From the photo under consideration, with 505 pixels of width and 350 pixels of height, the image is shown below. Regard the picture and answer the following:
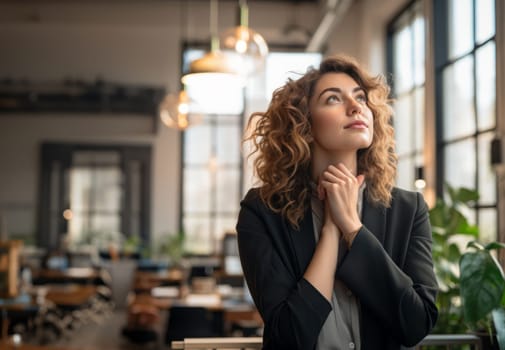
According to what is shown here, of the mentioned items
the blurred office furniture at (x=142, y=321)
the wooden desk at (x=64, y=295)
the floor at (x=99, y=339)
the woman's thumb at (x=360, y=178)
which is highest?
the woman's thumb at (x=360, y=178)

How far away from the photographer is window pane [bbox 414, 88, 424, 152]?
10039 mm

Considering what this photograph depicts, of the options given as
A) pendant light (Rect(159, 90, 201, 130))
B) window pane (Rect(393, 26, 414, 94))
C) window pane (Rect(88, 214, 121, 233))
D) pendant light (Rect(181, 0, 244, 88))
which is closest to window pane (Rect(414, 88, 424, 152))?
window pane (Rect(393, 26, 414, 94))

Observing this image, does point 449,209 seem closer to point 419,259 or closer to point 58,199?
point 419,259

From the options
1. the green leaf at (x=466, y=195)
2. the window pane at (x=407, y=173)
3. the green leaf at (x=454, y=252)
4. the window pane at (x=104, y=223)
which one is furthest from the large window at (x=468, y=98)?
the window pane at (x=104, y=223)

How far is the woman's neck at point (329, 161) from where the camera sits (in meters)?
1.70

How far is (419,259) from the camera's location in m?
1.68

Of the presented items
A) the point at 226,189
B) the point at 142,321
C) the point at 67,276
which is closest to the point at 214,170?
the point at 226,189

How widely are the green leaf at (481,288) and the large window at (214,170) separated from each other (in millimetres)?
11951

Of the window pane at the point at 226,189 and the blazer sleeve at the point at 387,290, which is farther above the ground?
the window pane at the point at 226,189

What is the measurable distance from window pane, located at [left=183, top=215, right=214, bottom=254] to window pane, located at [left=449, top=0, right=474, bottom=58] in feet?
23.1

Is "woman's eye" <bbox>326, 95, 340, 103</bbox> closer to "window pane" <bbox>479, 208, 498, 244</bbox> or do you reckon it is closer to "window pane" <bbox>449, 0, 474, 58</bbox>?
"window pane" <bbox>479, 208, 498, 244</bbox>

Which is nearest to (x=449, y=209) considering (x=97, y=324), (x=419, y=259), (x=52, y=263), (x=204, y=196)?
(x=419, y=259)

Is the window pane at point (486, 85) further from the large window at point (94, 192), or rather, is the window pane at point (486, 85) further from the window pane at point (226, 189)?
Result: the large window at point (94, 192)

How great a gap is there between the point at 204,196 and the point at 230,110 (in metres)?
1.83
